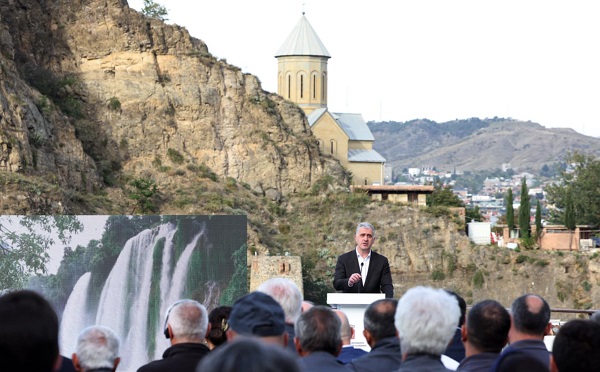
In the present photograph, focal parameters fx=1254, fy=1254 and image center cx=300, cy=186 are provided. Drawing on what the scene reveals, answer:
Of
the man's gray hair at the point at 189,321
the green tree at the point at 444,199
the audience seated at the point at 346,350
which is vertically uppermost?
the green tree at the point at 444,199

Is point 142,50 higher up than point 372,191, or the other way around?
point 142,50

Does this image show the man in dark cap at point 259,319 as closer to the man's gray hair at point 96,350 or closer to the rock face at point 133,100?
the man's gray hair at point 96,350

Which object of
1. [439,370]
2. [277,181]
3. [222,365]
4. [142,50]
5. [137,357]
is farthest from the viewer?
[277,181]

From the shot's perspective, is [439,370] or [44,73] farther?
[44,73]

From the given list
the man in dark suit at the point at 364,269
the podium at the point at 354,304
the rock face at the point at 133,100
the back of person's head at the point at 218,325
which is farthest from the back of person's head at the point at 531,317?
the rock face at the point at 133,100

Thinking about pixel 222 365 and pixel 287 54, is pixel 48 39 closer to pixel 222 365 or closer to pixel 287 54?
pixel 287 54

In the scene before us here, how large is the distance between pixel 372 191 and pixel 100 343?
195ft

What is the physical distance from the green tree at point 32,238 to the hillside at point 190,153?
14.4m

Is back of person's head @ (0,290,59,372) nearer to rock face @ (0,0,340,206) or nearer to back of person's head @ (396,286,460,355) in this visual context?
back of person's head @ (396,286,460,355)


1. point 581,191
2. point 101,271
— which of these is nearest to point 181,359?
point 101,271

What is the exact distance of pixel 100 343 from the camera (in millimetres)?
6223

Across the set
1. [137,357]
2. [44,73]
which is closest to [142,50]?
[44,73]

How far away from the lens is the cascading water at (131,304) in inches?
807

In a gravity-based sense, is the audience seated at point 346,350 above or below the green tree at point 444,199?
below
